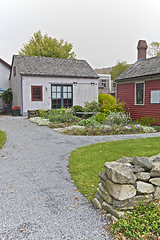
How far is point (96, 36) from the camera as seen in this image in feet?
61.8

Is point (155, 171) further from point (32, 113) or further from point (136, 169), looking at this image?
point (32, 113)

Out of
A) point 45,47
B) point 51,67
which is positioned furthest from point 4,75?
point 45,47

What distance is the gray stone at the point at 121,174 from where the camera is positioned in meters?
2.93

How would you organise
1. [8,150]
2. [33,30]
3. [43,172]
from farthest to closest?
1. [33,30]
2. [8,150]
3. [43,172]

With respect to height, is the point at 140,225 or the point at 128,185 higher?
the point at 128,185

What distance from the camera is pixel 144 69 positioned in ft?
43.1

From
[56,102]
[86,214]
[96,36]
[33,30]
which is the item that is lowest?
[86,214]

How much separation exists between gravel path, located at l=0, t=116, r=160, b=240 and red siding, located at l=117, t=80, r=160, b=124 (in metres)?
7.62

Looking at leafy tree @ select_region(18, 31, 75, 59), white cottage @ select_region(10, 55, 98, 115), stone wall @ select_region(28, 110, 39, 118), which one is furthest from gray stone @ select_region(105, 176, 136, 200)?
leafy tree @ select_region(18, 31, 75, 59)

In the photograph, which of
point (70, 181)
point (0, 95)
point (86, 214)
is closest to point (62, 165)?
point (70, 181)

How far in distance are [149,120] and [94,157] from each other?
743 cm

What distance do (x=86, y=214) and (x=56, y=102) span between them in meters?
16.0

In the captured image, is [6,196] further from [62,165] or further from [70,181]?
[62,165]

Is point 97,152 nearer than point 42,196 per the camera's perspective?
No
